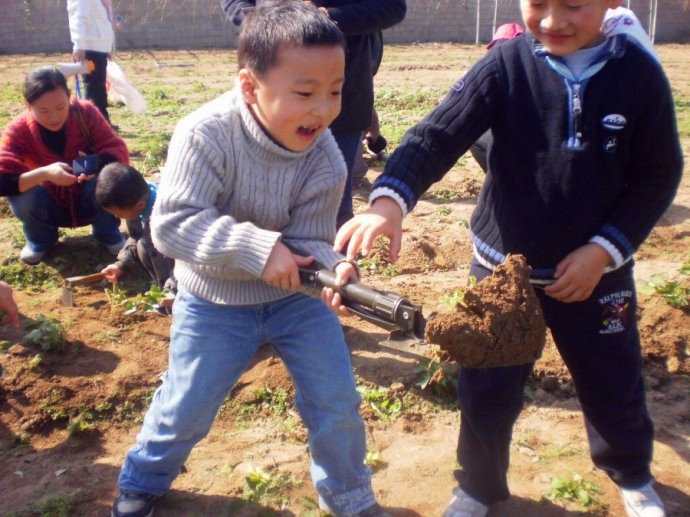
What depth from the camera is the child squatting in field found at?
6.90 feet

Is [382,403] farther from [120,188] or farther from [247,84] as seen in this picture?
[120,188]

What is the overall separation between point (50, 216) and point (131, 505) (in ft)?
9.98

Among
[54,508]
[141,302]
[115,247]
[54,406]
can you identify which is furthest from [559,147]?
[115,247]

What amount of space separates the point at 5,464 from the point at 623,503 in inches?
94.9

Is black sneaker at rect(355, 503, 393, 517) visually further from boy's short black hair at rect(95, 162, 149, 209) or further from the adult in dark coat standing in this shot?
boy's short black hair at rect(95, 162, 149, 209)

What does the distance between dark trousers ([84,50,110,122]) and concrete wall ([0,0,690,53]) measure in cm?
1311

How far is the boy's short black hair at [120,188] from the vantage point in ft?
13.5

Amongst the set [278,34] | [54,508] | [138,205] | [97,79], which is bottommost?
[54,508]

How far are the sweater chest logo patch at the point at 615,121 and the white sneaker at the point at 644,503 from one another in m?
1.28

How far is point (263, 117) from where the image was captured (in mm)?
2189

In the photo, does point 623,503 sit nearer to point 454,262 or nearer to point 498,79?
point 498,79

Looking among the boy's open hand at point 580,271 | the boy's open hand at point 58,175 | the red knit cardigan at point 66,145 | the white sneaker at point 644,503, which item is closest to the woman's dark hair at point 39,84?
the red knit cardigan at point 66,145

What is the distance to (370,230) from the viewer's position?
2.00m

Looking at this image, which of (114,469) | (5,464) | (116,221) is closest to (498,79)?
(114,469)
